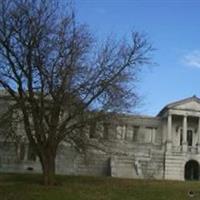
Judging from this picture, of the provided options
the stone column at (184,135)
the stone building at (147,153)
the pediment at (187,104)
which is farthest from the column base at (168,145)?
the pediment at (187,104)

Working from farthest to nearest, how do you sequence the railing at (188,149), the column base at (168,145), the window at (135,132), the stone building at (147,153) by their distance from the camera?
the window at (135,132), the railing at (188,149), the column base at (168,145), the stone building at (147,153)

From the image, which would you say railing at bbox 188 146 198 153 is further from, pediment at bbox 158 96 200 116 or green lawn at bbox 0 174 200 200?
green lawn at bbox 0 174 200 200

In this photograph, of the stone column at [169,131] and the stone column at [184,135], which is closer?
the stone column at [184,135]

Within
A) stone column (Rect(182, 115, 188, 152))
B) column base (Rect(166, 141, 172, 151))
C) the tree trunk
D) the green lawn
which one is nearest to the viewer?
the green lawn

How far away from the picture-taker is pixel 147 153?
66.6 metres

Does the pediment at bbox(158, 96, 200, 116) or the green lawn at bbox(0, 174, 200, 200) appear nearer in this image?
the green lawn at bbox(0, 174, 200, 200)

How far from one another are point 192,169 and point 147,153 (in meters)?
6.84

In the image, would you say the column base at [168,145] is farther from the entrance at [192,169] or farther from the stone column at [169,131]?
the entrance at [192,169]

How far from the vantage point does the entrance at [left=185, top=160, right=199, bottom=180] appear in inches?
2729

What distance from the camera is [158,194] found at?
33781mm

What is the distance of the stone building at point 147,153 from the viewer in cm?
6238

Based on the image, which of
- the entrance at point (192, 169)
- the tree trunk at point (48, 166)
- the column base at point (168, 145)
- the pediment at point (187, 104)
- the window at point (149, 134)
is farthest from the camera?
the window at point (149, 134)

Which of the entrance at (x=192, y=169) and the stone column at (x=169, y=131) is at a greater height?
the stone column at (x=169, y=131)

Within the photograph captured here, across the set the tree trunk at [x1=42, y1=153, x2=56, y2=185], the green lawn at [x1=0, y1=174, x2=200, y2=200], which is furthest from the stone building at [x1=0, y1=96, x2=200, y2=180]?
the green lawn at [x1=0, y1=174, x2=200, y2=200]
